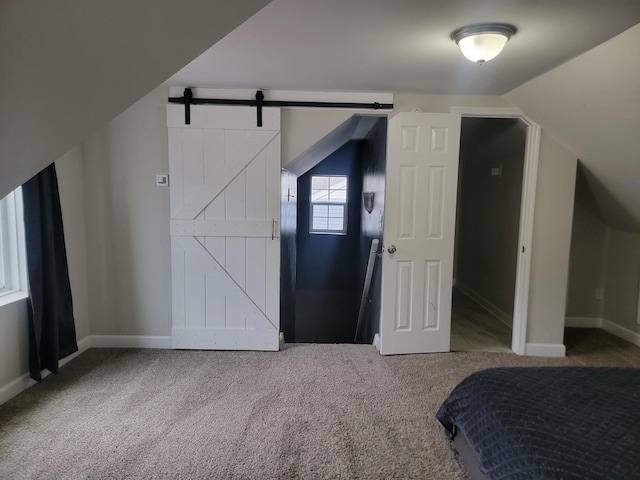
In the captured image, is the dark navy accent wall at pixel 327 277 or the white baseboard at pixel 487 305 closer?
the white baseboard at pixel 487 305

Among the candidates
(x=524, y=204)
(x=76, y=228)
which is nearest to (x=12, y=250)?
(x=76, y=228)

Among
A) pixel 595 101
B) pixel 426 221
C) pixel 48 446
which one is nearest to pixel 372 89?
pixel 426 221

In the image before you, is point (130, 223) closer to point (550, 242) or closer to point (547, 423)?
point (547, 423)

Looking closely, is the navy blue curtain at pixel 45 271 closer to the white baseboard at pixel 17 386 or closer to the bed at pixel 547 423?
the white baseboard at pixel 17 386

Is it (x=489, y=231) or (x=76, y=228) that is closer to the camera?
(x=76, y=228)

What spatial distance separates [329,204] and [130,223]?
3348 mm

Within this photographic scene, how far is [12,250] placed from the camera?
2.74 metres

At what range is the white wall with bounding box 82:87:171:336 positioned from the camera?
3295mm

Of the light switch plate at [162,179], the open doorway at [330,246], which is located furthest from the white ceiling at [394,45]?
the open doorway at [330,246]

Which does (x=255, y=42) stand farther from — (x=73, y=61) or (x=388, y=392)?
(x=388, y=392)

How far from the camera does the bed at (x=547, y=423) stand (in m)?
1.37

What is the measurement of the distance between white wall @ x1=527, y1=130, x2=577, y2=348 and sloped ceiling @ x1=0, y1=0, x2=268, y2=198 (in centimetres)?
286

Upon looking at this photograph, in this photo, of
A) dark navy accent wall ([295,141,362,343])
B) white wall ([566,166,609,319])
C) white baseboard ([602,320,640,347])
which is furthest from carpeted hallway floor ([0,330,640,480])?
dark navy accent wall ([295,141,362,343])

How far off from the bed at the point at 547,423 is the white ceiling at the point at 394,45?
5.72 feet
